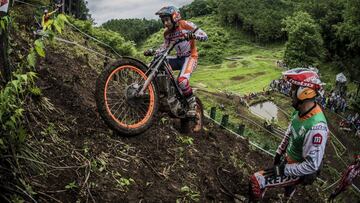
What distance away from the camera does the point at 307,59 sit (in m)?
60.0

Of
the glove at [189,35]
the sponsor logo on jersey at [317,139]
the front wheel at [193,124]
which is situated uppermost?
the glove at [189,35]

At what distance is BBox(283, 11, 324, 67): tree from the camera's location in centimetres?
5991

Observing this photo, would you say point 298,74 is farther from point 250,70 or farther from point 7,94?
point 250,70

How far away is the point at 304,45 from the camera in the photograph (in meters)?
60.2

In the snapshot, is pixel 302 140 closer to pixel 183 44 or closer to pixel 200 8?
pixel 183 44

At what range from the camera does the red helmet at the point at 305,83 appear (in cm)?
644

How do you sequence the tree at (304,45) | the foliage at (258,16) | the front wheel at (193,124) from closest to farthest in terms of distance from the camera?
the front wheel at (193,124) → the tree at (304,45) → the foliage at (258,16)

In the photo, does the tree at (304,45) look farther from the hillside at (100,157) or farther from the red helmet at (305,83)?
the red helmet at (305,83)

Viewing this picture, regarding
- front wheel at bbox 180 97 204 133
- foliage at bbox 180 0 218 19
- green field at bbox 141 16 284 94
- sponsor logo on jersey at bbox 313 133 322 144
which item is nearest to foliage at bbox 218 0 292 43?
green field at bbox 141 16 284 94

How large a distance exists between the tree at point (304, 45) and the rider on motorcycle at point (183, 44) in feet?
176

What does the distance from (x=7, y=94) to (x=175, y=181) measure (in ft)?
10.7

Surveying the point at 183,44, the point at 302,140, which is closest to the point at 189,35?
the point at 183,44

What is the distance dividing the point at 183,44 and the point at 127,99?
2.45m

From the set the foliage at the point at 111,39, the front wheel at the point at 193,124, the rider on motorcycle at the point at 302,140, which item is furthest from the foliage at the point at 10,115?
the foliage at the point at 111,39
